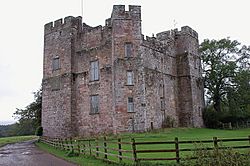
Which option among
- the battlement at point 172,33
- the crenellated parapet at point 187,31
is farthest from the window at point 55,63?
the crenellated parapet at point 187,31

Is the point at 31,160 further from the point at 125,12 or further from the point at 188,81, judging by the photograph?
the point at 188,81

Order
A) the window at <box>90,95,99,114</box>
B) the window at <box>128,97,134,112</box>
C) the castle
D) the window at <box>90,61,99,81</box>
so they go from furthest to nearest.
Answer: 1. the window at <box>90,61,99,81</box>
2. the window at <box>90,95,99,114</box>
3. the castle
4. the window at <box>128,97,134,112</box>

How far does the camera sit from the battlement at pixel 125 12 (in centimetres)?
3162

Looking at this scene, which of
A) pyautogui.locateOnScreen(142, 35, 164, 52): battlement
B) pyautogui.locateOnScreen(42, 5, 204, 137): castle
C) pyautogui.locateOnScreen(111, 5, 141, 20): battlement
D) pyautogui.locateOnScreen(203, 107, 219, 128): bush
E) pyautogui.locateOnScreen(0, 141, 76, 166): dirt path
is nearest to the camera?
pyautogui.locateOnScreen(0, 141, 76, 166): dirt path

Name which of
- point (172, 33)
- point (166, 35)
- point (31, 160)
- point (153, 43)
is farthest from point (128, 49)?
point (31, 160)

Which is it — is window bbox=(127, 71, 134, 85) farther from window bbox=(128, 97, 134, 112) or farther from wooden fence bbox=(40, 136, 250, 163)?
wooden fence bbox=(40, 136, 250, 163)

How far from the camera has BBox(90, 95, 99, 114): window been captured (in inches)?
1286

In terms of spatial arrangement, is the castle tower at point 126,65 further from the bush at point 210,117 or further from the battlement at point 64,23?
the bush at point 210,117

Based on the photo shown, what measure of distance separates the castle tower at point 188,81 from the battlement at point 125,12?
10.7m

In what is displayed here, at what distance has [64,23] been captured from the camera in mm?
36750

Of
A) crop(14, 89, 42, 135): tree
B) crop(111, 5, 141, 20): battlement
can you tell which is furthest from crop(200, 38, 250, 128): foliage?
crop(14, 89, 42, 135): tree

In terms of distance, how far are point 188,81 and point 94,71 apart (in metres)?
13.1

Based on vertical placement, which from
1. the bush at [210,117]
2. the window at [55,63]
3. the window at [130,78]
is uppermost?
the window at [55,63]

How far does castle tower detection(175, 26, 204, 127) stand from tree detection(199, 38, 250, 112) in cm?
388
